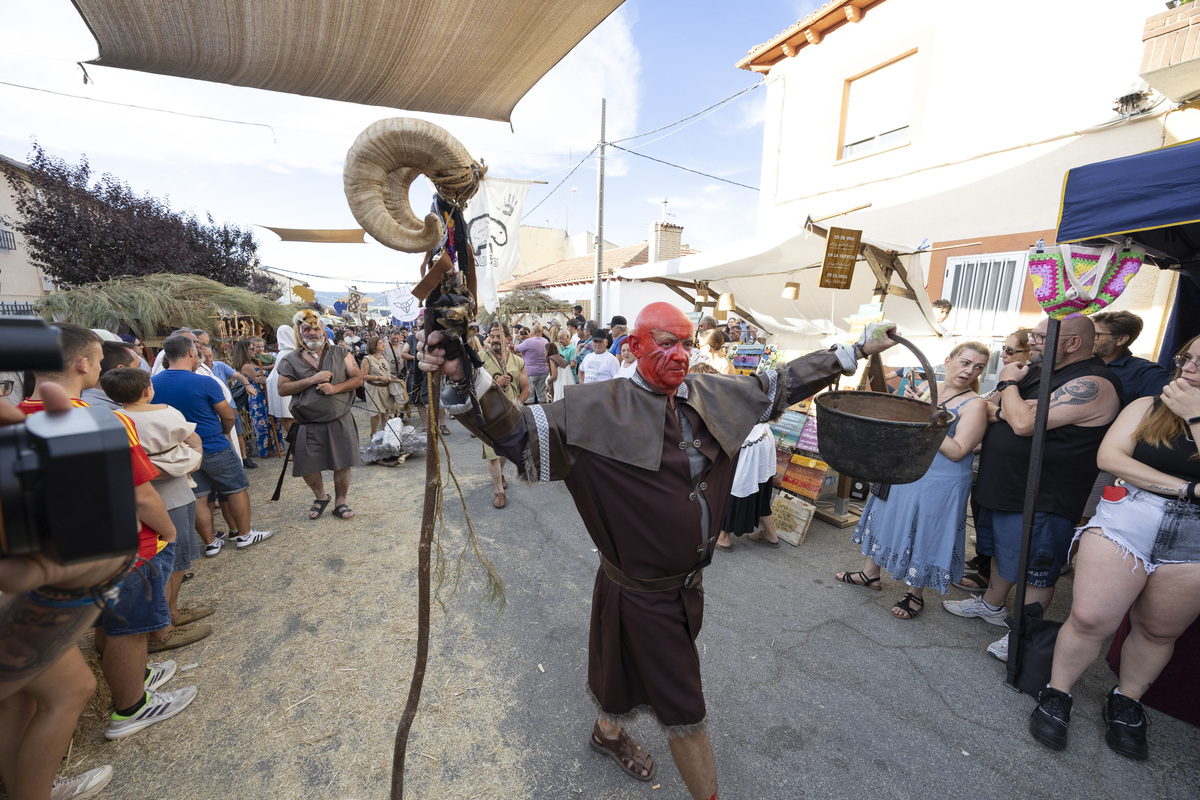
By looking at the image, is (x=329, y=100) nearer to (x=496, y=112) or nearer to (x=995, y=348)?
(x=496, y=112)

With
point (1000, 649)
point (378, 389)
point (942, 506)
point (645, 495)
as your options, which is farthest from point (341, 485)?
point (1000, 649)

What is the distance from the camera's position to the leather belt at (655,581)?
189 cm

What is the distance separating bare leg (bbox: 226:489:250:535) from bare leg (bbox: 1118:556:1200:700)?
253 inches

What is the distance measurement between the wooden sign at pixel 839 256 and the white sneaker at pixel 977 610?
3.21 meters

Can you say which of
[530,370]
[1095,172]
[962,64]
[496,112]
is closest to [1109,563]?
[1095,172]

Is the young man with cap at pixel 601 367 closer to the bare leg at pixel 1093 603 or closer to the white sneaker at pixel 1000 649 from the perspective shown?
the white sneaker at pixel 1000 649

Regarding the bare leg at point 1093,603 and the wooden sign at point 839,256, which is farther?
the wooden sign at point 839,256

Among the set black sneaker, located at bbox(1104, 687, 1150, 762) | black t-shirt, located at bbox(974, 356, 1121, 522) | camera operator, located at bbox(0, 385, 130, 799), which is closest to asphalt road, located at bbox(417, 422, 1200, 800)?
black sneaker, located at bbox(1104, 687, 1150, 762)

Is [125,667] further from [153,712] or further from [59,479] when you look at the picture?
[59,479]

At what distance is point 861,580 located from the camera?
387 cm

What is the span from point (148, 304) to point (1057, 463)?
11098 mm

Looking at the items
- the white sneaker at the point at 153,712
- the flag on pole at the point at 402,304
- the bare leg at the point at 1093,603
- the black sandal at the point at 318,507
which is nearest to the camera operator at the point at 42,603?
the white sneaker at the point at 153,712

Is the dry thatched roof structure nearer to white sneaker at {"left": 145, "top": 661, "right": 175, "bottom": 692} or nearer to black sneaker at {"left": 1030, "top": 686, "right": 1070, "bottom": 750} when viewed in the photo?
white sneaker at {"left": 145, "top": 661, "right": 175, "bottom": 692}

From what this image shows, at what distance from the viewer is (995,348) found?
6375mm
